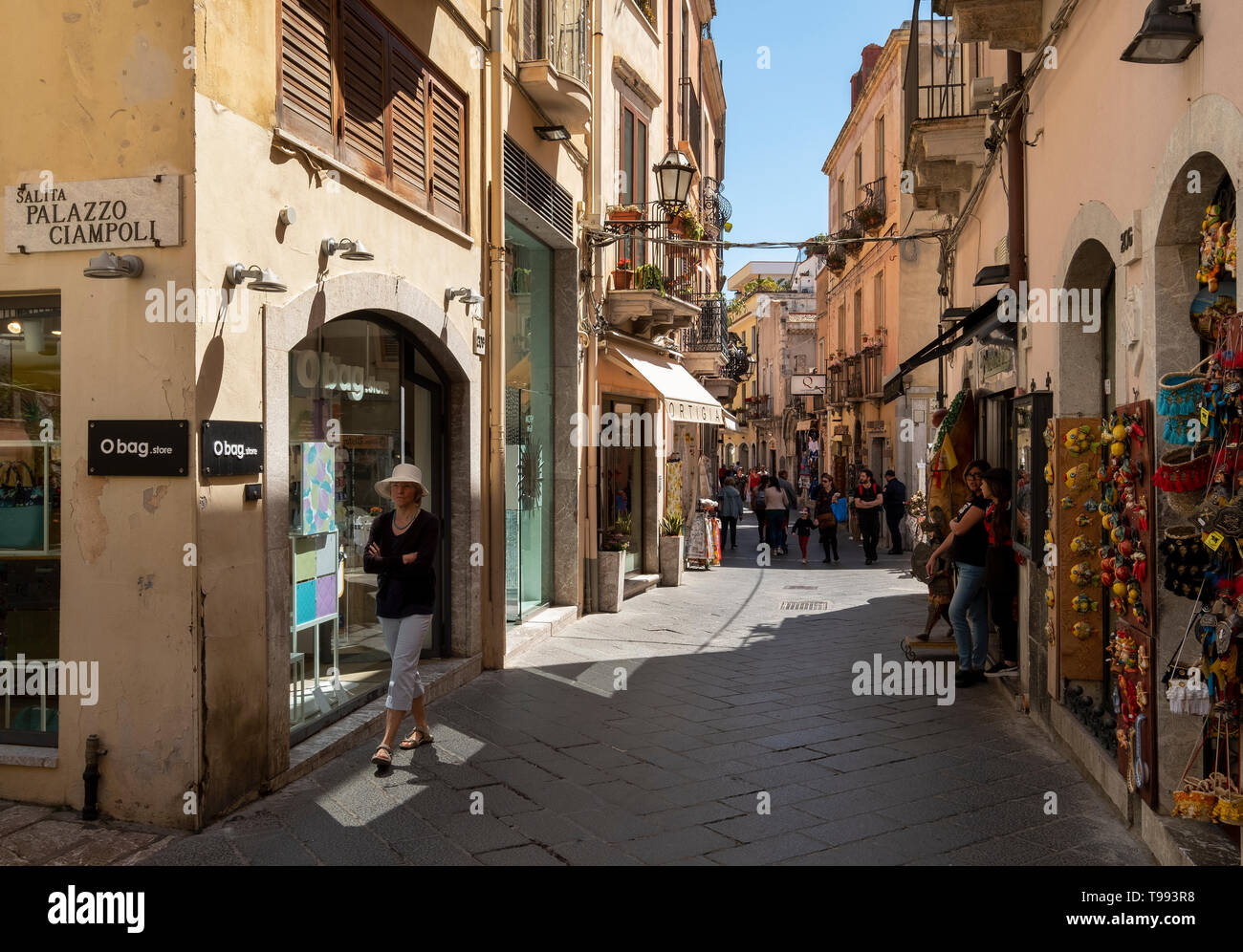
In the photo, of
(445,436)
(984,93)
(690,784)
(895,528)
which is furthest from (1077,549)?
(895,528)

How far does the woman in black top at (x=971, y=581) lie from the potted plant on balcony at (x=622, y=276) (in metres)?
6.81

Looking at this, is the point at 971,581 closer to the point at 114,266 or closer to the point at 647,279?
the point at 114,266

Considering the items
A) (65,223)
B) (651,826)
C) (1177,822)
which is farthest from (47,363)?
(1177,822)

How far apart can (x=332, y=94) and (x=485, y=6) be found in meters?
3.27

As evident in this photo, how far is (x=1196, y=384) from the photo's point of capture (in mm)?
4305

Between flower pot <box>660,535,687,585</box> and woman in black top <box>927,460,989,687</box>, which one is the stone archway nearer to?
woman in black top <box>927,460,989,687</box>

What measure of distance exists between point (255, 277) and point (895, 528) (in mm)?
18226

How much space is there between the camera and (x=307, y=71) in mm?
6293

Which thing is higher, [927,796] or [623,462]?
[623,462]

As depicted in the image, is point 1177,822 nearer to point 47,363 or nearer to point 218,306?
point 218,306

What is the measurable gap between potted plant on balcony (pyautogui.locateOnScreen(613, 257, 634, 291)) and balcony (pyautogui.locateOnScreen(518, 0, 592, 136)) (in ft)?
9.78

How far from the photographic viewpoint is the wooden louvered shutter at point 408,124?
7.59 metres

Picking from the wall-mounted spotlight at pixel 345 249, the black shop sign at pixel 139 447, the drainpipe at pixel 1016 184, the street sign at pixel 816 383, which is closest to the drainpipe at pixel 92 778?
the black shop sign at pixel 139 447

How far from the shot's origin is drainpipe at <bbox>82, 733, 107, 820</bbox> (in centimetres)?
517
